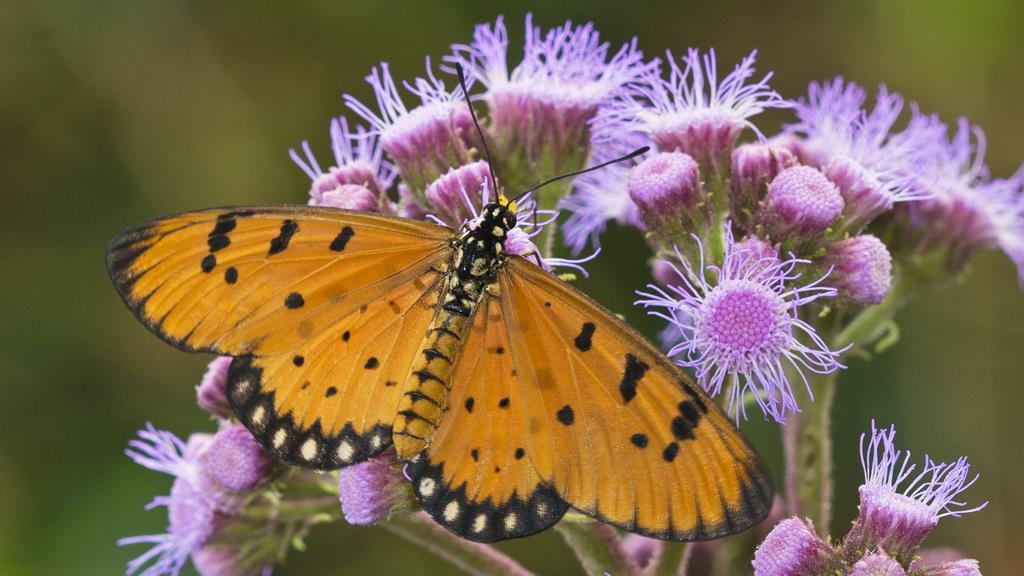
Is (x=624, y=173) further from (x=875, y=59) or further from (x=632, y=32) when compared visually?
(x=875, y=59)

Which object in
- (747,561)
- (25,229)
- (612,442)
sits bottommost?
(747,561)

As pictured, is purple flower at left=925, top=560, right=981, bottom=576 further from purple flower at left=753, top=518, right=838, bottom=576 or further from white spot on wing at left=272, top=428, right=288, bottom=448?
white spot on wing at left=272, top=428, right=288, bottom=448

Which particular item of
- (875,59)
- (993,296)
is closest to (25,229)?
(875,59)

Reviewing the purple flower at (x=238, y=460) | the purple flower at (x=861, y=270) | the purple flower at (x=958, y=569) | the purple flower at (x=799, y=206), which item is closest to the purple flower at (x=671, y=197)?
the purple flower at (x=799, y=206)

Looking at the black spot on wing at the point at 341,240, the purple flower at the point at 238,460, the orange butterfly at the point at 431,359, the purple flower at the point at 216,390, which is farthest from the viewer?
the purple flower at the point at 216,390

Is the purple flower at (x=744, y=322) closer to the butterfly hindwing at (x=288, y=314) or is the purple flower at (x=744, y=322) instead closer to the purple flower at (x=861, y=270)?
the purple flower at (x=861, y=270)

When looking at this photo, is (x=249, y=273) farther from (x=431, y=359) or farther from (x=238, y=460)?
(x=238, y=460)

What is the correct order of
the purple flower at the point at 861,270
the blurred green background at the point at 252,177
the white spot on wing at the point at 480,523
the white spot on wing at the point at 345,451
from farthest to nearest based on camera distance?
1. the blurred green background at the point at 252,177
2. the purple flower at the point at 861,270
3. the white spot on wing at the point at 345,451
4. the white spot on wing at the point at 480,523
